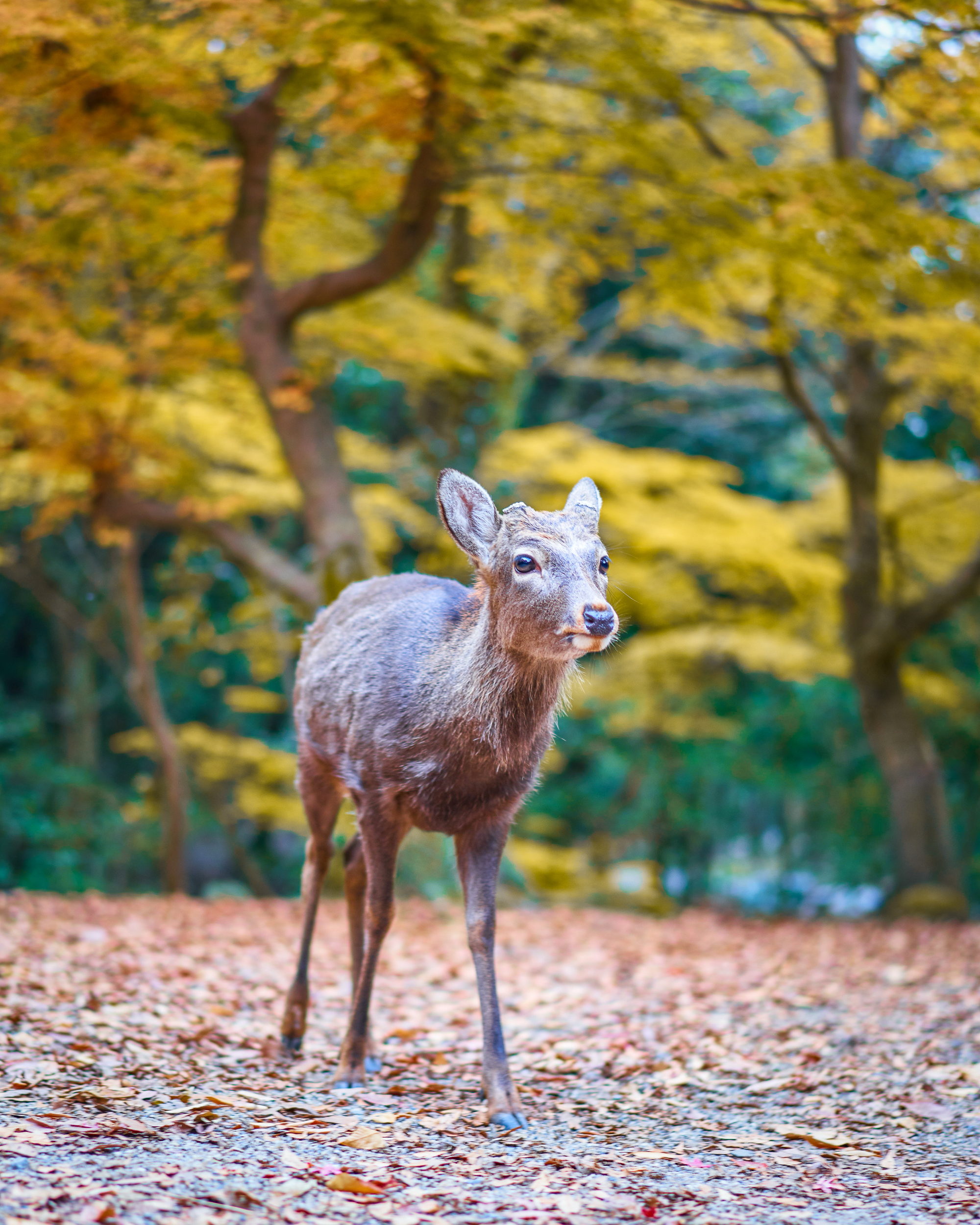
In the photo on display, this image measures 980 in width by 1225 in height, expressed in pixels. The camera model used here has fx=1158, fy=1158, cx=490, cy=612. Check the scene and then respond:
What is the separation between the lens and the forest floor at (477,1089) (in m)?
3.16

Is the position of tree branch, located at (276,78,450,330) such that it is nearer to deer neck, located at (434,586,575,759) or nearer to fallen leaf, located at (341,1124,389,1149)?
deer neck, located at (434,586,575,759)

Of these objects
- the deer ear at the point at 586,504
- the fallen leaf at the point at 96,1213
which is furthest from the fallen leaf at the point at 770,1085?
the fallen leaf at the point at 96,1213

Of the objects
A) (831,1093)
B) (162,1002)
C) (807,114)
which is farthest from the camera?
(807,114)

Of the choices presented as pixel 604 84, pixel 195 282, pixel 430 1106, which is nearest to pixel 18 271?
pixel 195 282

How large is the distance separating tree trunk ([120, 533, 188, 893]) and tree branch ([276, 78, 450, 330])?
3.26 m

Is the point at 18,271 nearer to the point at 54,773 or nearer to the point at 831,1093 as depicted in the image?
the point at 54,773

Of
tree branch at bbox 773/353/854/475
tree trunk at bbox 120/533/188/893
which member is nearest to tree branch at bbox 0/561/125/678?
tree trunk at bbox 120/533/188/893

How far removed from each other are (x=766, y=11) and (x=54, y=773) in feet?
36.6

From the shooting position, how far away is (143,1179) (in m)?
3.07

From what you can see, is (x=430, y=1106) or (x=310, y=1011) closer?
(x=430, y=1106)

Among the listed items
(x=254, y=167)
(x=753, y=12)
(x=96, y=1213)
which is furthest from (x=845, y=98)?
(x=96, y=1213)

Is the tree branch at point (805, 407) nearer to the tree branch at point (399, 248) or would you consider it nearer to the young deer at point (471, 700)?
the tree branch at point (399, 248)

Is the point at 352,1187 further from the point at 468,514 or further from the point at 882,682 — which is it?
the point at 882,682

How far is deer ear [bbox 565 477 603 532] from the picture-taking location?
4207 mm
